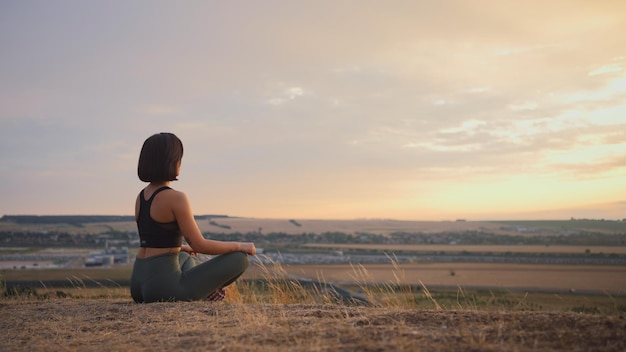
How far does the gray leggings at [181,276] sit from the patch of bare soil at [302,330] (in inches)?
7.4

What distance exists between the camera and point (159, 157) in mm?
5164

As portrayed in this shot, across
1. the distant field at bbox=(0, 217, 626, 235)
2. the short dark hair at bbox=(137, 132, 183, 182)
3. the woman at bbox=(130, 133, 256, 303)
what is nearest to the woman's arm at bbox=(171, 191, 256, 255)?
the woman at bbox=(130, 133, 256, 303)

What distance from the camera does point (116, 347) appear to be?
3586mm

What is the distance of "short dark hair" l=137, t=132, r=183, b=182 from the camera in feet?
16.9

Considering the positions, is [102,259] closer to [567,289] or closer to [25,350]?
[567,289]

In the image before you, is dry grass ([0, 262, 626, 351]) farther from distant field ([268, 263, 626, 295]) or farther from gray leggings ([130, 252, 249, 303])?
distant field ([268, 263, 626, 295])

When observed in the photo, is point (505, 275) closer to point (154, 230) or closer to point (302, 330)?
point (154, 230)

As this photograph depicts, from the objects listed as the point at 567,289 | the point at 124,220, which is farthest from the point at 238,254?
the point at 124,220

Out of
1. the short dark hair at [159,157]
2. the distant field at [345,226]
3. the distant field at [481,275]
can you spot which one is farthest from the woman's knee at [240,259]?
the distant field at [345,226]

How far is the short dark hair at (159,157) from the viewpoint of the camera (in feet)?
16.9

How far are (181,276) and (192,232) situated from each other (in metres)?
0.50

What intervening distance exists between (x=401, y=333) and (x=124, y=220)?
450 ft

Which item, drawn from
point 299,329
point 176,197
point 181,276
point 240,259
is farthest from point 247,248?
point 299,329

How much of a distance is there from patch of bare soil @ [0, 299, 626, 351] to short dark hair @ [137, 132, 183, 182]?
1240mm
